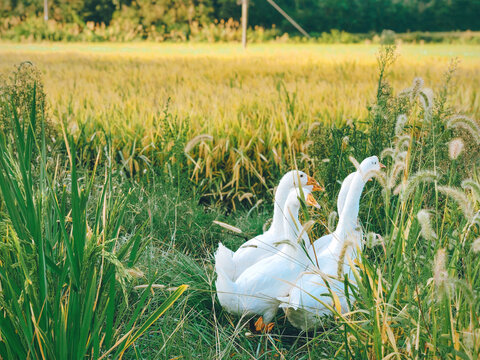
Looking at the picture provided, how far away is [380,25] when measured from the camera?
20.5 metres

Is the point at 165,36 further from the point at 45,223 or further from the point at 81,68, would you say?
the point at 45,223

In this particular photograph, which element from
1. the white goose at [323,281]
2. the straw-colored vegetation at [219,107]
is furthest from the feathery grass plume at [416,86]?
the straw-colored vegetation at [219,107]

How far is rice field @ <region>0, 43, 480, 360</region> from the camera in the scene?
4.13 feet

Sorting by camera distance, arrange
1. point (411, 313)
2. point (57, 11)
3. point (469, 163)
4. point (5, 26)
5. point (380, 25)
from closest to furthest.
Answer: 1. point (411, 313)
2. point (469, 163)
3. point (5, 26)
4. point (57, 11)
5. point (380, 25)

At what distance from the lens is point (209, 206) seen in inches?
118

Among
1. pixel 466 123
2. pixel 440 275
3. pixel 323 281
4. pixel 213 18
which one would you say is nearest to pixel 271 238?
pixel 323 281

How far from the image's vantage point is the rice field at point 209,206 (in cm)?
126

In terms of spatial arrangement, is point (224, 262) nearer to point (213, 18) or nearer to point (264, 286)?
point (264, 286)

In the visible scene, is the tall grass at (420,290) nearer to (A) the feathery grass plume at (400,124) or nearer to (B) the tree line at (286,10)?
(A) the feathery grass plume at (400,124)

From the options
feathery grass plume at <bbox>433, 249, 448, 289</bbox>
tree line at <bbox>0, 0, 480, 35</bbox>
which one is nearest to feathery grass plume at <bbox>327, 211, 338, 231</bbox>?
feathery grass plume at <bbox>433, 249, 448, 289</bbox>

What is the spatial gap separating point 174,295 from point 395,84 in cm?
427

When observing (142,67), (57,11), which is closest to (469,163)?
(142,67)

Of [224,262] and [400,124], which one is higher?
[400,124]

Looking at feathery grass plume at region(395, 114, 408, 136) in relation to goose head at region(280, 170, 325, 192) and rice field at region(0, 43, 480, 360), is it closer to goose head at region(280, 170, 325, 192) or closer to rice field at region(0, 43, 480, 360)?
rice field at region(0, 43, 480, 360)
